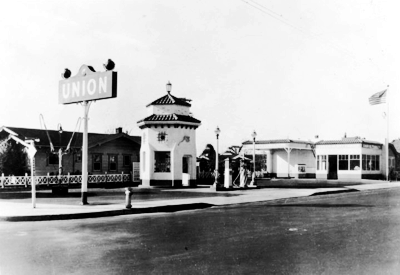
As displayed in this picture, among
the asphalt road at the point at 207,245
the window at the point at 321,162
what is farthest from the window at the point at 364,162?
the asphalt road at the point at 207,245

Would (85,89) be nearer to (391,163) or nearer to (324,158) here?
(324,158)

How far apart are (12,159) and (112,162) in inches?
332

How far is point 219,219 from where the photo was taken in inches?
523

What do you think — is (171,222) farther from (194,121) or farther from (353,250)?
(194,121)

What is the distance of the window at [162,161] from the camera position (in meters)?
31.7

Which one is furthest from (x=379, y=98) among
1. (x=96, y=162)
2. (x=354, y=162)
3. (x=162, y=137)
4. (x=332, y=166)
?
(x=96, y=162)

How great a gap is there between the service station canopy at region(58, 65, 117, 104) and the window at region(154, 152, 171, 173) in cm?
1382

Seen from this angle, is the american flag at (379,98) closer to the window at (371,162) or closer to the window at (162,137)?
the window at (371,162)

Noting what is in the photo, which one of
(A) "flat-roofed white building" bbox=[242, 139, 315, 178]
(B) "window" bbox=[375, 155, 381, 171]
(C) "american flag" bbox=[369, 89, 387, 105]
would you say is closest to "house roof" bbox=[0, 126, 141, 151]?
(A) "flat-roofed white building" bbox=[242, 139, 315, 178]

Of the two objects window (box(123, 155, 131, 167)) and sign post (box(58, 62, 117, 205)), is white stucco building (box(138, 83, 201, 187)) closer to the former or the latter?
window (box(123, 155, 131, 167))

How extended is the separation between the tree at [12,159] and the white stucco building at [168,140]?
9.19 m

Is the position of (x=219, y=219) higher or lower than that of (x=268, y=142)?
lower

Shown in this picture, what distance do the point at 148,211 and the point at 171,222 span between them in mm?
3158

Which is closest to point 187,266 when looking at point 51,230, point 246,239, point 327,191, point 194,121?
point 246,239
